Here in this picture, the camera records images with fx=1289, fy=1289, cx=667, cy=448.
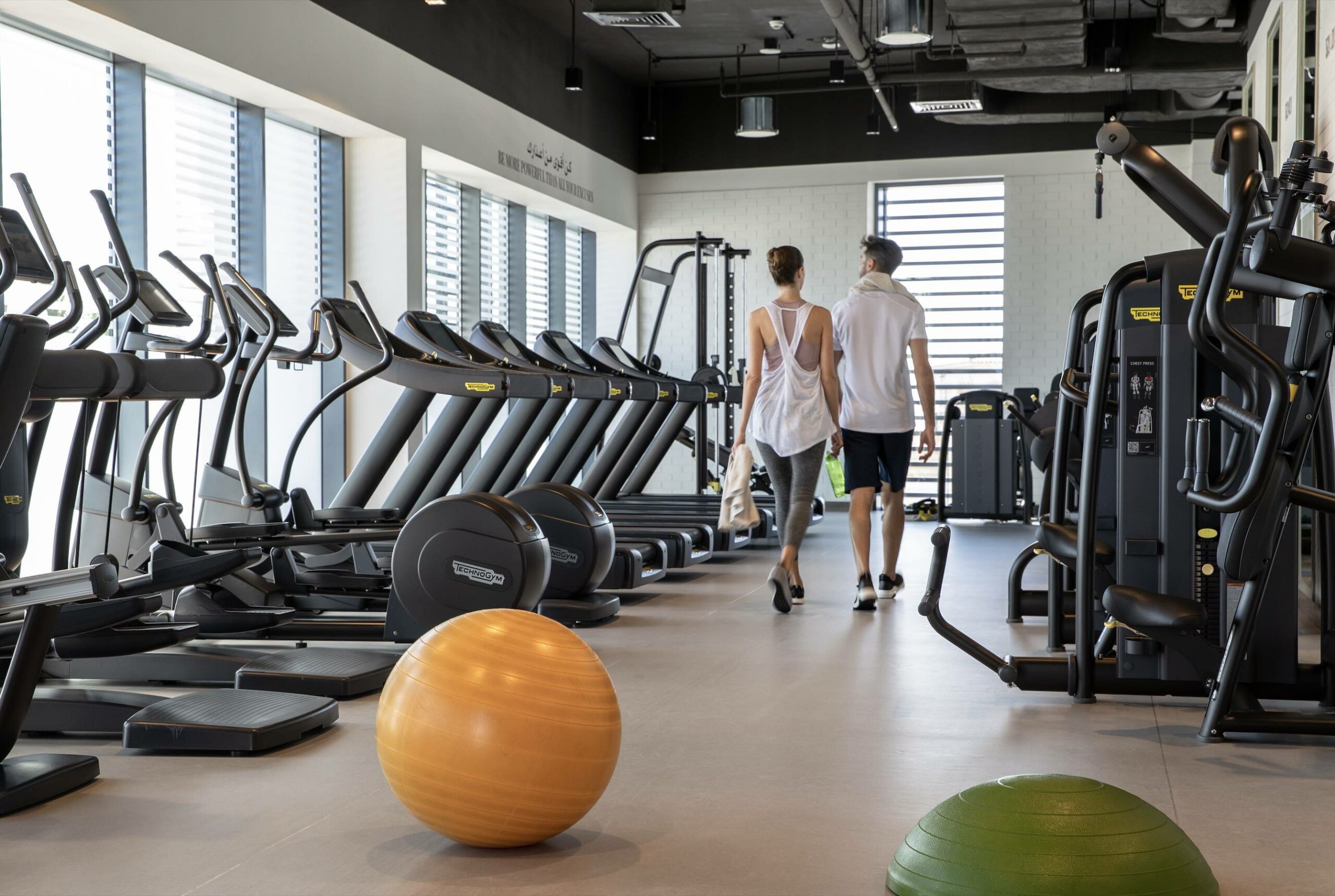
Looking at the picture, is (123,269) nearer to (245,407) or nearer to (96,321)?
(96,321)

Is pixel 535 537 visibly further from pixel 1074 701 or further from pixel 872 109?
pixel 872 109

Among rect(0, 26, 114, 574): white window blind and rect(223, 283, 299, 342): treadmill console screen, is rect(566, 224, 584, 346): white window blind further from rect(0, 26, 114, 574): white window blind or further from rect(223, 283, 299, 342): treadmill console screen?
rect(223, 283, 299, 342): treadmill console screen

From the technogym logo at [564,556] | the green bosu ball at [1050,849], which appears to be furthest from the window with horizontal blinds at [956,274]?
the green bosu ball at [1050,849]

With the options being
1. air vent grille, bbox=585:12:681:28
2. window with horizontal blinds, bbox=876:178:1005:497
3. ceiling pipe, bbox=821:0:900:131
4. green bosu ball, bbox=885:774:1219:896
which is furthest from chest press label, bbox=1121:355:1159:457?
window with horizontal blinds, bbox=876:178:1005:497

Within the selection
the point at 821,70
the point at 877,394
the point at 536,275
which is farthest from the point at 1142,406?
the point at 821,70

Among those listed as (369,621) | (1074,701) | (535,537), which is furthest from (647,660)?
(1074,701)

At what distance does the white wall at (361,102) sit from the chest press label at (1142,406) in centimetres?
483

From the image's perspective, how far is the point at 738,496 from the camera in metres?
5.80

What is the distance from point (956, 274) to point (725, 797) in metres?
10.5

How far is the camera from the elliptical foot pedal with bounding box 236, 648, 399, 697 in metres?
3.71

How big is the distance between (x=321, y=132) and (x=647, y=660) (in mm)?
5493

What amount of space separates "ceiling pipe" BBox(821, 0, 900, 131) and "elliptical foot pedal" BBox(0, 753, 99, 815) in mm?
7019

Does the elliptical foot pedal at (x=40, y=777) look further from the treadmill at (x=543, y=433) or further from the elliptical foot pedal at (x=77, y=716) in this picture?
the treadmill at (x=543, y=433)

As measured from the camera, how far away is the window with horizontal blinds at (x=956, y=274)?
493 inches
